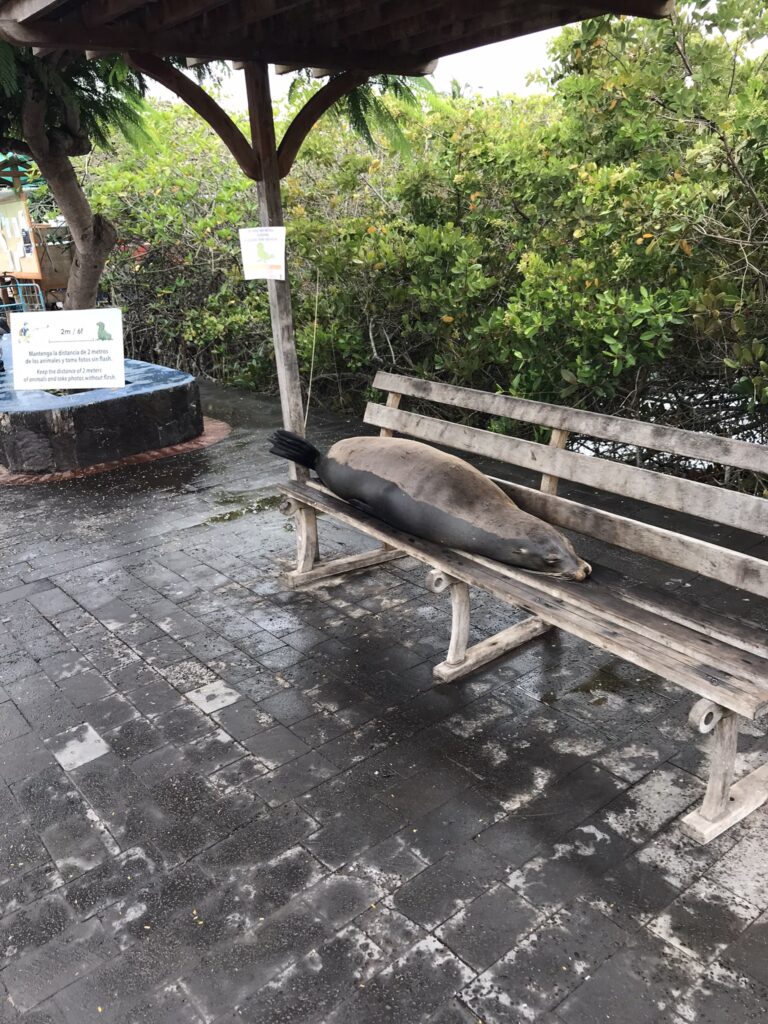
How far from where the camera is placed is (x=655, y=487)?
3031mm

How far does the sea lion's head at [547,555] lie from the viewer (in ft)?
9.89

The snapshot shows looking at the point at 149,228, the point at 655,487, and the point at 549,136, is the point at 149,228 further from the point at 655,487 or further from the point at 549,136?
the point at 655,487

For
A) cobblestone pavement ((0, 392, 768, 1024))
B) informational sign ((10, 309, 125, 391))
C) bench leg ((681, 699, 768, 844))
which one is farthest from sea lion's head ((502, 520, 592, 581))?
informational sign ((10, 309, 125, 391))

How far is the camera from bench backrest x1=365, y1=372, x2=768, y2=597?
8.78 feet

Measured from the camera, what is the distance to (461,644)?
336cm

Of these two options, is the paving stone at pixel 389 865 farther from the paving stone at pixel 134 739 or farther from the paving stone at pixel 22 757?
the paving stone at pixel 22 757

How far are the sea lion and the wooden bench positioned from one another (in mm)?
61

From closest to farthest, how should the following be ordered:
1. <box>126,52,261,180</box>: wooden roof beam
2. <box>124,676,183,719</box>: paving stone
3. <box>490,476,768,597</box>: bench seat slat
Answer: <box>490,476,768,597</box>: bench seat slat < <box>124,676,183,719</box>: paving stone < <box>126,52,261,180</box>: wooden roof beam

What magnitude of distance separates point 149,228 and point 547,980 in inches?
413

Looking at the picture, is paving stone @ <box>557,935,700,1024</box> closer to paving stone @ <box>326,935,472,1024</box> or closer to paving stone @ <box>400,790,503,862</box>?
paving stone @ <box>326,935,472,1024</box>

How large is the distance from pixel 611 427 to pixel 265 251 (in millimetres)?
2131

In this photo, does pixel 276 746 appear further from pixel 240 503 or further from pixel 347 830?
pixel 240 503

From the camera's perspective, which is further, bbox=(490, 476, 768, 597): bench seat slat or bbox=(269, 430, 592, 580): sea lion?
bbox=(269, 430, 592, 580): sea lion

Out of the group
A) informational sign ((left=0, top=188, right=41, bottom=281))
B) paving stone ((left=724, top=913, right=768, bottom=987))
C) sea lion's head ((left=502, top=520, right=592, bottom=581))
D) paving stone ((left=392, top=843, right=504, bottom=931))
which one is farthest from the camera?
informational sign ((left=0, top=188, right=41, bottom=281))
